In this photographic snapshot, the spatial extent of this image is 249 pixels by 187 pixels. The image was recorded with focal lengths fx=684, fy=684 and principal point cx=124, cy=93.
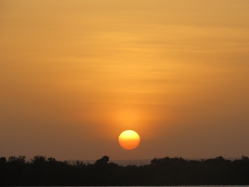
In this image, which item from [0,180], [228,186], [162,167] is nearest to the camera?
[228,186]

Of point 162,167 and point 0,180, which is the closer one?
point 0,180

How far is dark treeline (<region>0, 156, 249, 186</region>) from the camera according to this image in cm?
8869

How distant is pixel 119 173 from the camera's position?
3605 inches

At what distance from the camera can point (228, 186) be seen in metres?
81.4

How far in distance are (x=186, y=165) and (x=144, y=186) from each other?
24.7 feet

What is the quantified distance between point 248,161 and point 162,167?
38.6ft

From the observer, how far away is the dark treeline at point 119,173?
88688 millimetres

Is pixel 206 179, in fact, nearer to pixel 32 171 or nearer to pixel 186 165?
pixel 186 165

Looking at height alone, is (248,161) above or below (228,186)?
above

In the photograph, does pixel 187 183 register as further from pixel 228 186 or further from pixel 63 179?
pixel 63 179

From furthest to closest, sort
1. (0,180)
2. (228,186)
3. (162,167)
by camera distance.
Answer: (162,167) < (0,180) < (228,186)

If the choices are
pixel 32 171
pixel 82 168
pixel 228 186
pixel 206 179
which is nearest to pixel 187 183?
pixel 206 179

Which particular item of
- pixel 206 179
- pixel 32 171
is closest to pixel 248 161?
pixel 206 179

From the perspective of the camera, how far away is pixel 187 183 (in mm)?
88812
